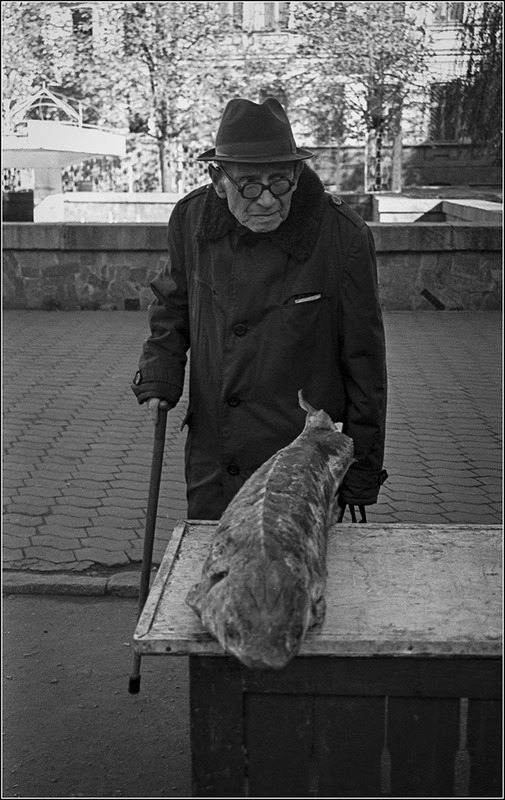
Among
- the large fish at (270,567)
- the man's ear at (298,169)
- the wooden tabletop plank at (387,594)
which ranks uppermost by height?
the man's ear at (298,169)

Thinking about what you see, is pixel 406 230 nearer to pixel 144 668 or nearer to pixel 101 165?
pixel 144 668

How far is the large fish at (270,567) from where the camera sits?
2.25m

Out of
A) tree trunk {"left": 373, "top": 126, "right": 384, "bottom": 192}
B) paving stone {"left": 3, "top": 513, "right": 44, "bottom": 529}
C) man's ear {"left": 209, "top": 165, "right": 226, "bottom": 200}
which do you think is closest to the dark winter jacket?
man's ear {"left": 209, "top": 165, "right": 226, "bottom": 200}

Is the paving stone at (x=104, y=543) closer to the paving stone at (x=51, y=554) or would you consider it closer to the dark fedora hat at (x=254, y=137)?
the paving stone at (x=51, y=554)

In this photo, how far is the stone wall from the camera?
12.1m

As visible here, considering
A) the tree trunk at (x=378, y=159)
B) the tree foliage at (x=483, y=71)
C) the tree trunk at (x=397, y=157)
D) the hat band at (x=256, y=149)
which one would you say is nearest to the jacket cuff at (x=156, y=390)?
the hat band at (x=256, y=149)

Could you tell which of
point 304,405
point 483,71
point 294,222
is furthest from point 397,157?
point 304,405

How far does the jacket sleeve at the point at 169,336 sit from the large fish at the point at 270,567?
1019 mm

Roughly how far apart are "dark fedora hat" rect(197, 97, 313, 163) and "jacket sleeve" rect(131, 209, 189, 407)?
17.9 inches

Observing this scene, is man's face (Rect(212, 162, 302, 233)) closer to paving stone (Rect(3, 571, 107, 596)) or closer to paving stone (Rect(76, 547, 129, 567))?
paving stone (Rect(3, 571, 107, 596))

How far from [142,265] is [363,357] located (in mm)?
9486

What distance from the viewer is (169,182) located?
26359 mm

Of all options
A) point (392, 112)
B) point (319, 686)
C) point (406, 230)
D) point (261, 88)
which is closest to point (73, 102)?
point (261, 88)

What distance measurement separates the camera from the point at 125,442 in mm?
7699
